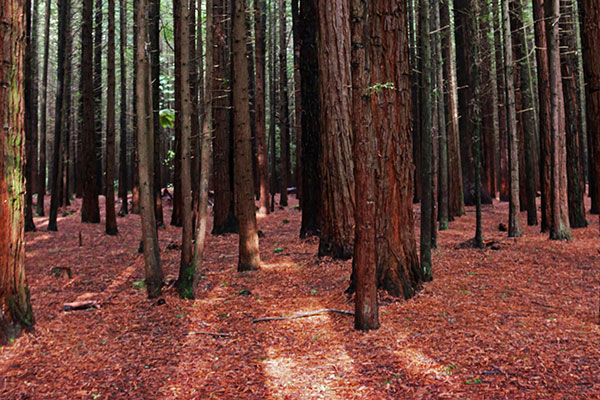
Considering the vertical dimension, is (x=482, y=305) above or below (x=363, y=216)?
below

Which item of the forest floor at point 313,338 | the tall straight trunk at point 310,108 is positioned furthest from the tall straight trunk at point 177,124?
the forest floor at point 313,338

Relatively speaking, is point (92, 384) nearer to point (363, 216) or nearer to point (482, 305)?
point (363, 216)

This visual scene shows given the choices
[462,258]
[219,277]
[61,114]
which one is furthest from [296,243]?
[61,114]

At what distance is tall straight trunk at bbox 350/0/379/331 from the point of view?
195 inches

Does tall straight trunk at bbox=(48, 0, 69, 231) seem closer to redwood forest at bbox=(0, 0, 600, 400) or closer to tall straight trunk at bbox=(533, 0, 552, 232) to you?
redwood forest at bbox=(0, 0, 600, 400)

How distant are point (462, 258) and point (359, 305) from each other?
4.63 metres

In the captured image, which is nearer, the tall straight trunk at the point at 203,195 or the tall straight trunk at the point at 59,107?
the tall straight trunk at the point at 203,195

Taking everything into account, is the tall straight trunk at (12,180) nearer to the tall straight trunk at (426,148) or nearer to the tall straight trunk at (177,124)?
the tall straight trunk at (426,148)

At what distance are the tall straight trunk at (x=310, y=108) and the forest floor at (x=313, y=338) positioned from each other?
94.5 inches

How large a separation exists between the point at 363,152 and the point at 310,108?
6.24 m

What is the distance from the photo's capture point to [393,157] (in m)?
6.62

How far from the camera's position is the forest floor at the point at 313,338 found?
4238 mm

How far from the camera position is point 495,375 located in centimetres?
420

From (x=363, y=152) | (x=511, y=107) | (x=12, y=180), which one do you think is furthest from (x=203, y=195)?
(x=511, y=107)
